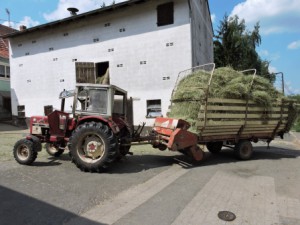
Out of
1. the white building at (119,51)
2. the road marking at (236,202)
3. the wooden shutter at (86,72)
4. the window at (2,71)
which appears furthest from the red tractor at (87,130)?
the window at (2,71)

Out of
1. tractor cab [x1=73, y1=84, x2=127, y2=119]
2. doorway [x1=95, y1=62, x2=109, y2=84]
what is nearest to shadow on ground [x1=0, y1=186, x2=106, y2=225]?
Answer: tractor cab [x1=73, y1=84, x2=127, y2=119]

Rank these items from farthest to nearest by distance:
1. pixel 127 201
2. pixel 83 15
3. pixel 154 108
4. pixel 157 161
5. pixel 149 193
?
pixel 83 15
pixel 154 108
pixel 157 161
pixel 149 193
pixel 127 201

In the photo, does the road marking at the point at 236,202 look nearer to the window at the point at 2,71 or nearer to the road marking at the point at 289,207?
the road marking at the point at 289,207

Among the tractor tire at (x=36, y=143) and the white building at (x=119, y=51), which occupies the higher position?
the white building at (x=119, y=51)

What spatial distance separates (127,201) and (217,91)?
449cm

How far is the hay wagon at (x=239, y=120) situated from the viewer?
7.81 metres

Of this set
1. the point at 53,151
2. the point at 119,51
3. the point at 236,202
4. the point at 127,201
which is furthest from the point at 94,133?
the point at 119,51

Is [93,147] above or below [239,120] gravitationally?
below

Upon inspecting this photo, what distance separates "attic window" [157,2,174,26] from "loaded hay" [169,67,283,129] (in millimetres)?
6866

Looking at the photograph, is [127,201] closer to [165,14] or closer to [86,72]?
[165,14]

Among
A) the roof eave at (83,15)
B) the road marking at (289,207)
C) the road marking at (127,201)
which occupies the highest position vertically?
the roof eave at (83,15)

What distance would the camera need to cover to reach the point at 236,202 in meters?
5.03

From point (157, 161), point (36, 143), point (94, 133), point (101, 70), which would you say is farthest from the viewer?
point (101, 70)

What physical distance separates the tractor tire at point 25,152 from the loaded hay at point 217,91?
422 centimetres
